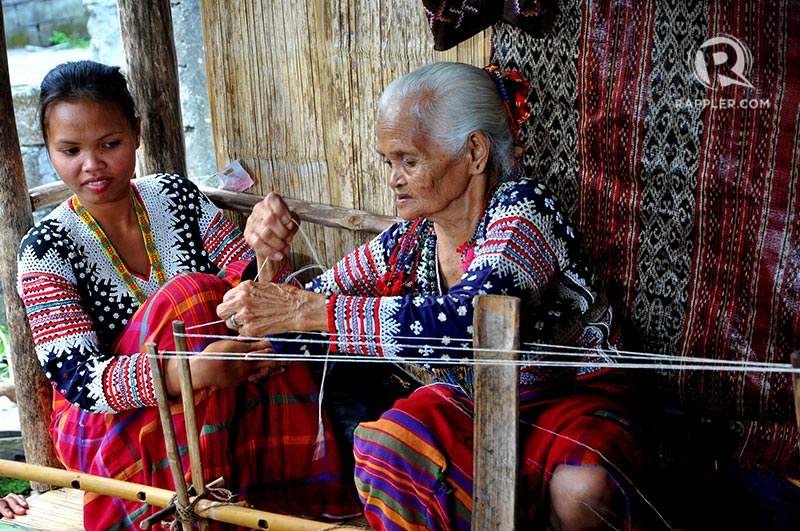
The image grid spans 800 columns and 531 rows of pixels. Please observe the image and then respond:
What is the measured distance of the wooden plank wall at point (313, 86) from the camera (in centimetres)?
269

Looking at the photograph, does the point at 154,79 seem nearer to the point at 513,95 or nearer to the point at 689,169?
the point at 513,95

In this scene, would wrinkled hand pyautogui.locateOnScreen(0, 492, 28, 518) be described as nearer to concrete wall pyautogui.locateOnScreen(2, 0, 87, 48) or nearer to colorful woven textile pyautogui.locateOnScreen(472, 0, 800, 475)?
colorful woven textile pyautogui.locateOnScreen(472, 0, 800, 475)

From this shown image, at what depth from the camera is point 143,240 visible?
8.54 feet

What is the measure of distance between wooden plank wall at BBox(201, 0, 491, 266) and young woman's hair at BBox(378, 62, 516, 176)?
623 mm

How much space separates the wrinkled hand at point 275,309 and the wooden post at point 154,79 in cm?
133

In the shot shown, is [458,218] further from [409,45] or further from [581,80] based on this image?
[409,45]

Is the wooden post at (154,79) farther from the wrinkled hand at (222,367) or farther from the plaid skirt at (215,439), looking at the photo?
the wrinkled hand at (222,367)

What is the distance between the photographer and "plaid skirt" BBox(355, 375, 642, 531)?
1828 mm

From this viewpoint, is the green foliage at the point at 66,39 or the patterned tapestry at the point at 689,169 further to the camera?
the green foliage at the point at 66,39

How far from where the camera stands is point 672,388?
233 cm

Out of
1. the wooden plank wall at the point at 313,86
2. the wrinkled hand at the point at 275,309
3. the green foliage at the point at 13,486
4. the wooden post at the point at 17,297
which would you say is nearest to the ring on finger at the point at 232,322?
the wrinkled hand at the point at 275,309

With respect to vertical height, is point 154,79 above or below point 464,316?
above
